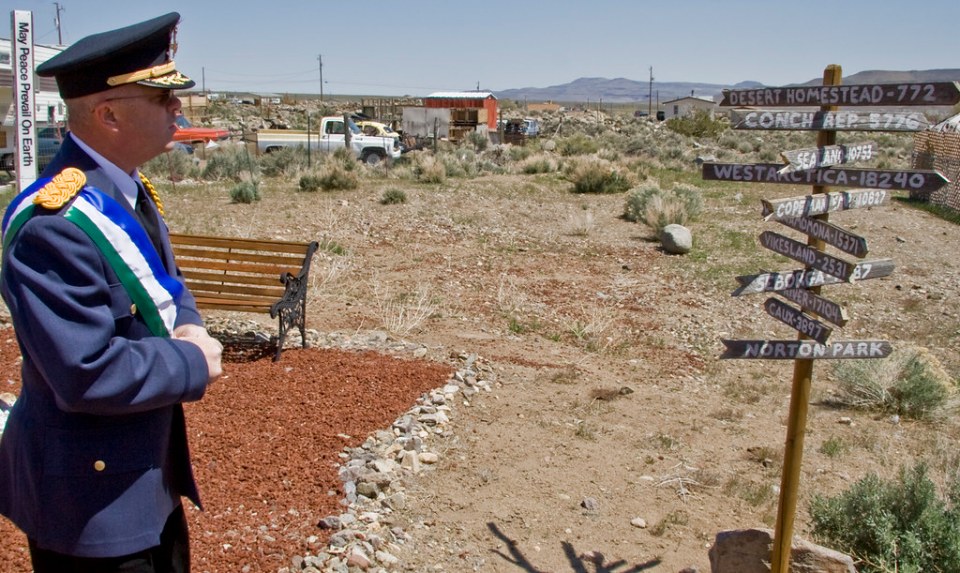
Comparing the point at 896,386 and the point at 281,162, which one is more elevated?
the point at 281,162

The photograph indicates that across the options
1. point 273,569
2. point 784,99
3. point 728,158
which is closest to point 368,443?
point 273,569

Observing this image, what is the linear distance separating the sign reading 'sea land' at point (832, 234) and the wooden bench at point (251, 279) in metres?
4.12

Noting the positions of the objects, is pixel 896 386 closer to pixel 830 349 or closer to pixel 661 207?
pixel 830 349

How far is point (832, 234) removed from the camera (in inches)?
116

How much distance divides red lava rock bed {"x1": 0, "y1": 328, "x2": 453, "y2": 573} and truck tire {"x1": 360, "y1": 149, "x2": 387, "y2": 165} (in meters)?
20.4

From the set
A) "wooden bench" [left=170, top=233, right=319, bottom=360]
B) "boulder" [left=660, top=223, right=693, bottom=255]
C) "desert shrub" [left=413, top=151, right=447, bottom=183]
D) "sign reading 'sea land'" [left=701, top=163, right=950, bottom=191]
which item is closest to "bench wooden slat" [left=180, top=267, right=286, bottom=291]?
"wooden bench" [left=170, top=233, right=319, bottom=360]

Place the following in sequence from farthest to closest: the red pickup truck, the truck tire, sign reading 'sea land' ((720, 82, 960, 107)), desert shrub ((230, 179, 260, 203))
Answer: the red pickup truck
the truck tire
desert shrub ((230, 179, 260, 203))
sign reading 'sea land' ((720, 82, 960, 107))

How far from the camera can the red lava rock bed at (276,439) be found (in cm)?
359

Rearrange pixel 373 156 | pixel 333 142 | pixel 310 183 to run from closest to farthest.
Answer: pixel 310 183 → pixel 333 142 → pixel 373 156

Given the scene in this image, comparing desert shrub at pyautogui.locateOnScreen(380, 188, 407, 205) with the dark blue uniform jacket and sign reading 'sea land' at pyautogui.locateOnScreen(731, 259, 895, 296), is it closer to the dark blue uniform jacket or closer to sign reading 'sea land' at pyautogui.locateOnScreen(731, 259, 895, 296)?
sign reading 'sea land' at pyautogui.locateOnScreen(731, 259, 895, 296)

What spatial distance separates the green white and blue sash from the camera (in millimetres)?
1812

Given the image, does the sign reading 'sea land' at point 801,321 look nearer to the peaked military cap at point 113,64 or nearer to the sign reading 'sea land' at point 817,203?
the sign reading 'sea land' at point 817,203

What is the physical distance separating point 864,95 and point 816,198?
0.38m

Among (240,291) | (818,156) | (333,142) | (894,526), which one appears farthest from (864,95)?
(333,142)
